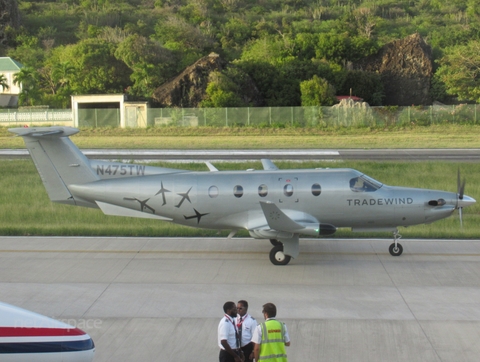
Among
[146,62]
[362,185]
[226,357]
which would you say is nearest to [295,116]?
[146,62]

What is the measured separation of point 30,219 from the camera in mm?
21438

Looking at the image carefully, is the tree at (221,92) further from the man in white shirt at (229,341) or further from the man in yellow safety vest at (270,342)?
the man in yellow safety vest at (270,342)

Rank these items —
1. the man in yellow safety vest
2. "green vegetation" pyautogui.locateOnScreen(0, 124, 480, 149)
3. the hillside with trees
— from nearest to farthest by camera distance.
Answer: the man in yellow safety vest
"green vegetation" pyautogui.locateOnScreen(0, 124, 480, 149)
the hillside with trees

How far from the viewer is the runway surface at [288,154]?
34.6m

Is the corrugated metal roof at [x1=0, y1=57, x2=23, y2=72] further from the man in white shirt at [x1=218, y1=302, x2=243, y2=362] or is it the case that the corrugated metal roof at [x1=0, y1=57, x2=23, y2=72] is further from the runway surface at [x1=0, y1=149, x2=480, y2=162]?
the man in white shirt at [x1=218, y1=302, x2=243, y2=362]

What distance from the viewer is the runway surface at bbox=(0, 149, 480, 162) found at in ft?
113

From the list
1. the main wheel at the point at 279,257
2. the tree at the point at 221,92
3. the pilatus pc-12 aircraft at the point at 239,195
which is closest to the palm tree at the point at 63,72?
the tree at the point at 221,92

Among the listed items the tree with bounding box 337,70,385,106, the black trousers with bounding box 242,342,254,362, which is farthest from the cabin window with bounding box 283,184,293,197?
the tree with bounding box 337,70,385,106

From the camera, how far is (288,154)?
36219mm

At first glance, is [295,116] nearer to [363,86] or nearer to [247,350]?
[363,86]

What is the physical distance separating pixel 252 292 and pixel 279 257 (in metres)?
2.27

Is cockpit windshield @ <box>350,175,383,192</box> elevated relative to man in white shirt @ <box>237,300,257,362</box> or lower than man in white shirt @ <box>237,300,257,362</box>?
elevated

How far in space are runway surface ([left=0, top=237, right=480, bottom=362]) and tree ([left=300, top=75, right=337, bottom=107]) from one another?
40555mm

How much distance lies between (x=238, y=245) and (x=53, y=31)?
84.6 meters
